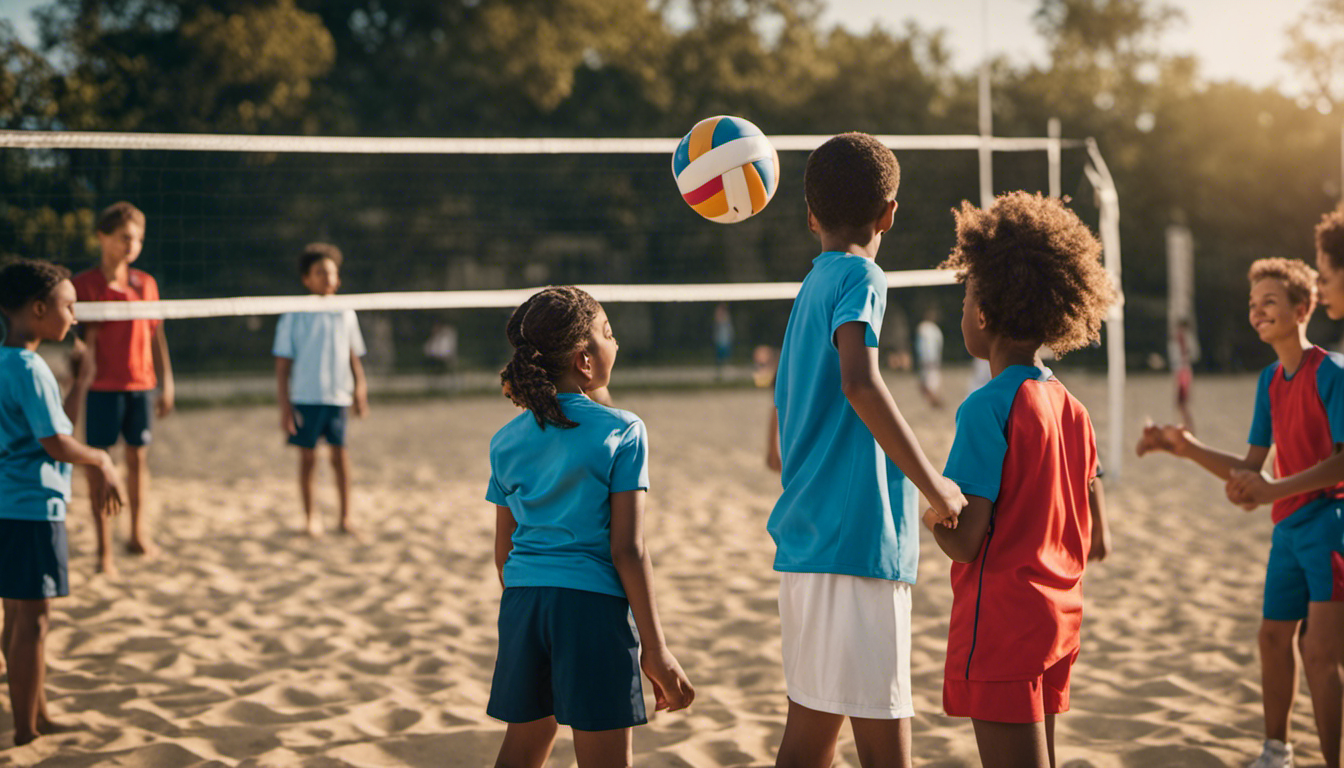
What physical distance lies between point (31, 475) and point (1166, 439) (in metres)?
3.08

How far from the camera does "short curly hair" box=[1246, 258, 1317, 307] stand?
2809 millimetres

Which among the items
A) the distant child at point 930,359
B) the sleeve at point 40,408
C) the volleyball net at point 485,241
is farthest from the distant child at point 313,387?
the distant child at point 930,359

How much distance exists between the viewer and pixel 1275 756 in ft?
9.34

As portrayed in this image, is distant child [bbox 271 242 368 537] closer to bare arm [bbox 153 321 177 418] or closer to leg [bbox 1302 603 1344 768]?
bare arm [bbox 153 321 177 418]

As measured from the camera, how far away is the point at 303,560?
5512 millimetres

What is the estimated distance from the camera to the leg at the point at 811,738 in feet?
6.82

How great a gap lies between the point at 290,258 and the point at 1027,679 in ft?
59.7

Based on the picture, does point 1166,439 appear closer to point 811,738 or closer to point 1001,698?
point 1001,698

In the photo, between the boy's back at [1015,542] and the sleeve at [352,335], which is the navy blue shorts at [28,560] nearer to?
the boy's back at [1015,542]

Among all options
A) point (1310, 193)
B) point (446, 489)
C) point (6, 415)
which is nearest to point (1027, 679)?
point (6, 415)

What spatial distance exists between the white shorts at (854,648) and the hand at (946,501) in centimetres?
20

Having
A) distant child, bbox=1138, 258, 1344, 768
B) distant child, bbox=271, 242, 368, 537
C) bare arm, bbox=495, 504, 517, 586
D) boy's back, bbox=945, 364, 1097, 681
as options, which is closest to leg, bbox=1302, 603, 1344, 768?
distant child, bbox=1138, 258, 1344, 768

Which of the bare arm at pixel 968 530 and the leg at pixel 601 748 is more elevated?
the bare arm at pixel 968 530

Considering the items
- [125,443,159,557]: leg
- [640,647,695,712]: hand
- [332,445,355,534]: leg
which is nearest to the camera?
[640,647,695,712]: hand
